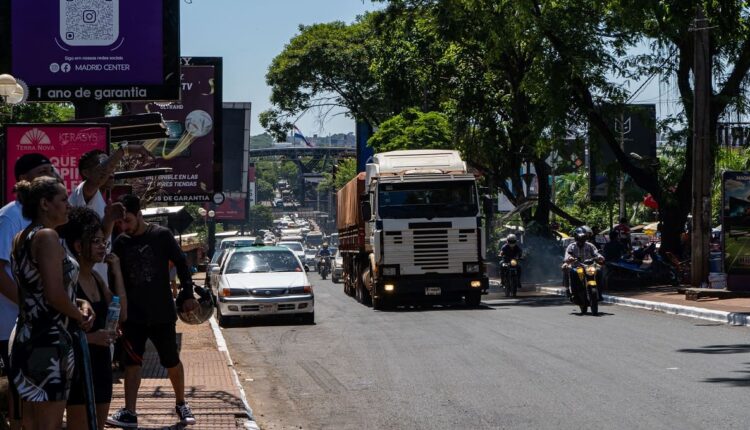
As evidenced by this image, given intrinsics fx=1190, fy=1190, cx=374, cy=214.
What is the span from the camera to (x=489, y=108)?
133 feet

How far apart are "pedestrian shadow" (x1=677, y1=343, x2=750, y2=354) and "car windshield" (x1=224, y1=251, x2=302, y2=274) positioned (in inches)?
389

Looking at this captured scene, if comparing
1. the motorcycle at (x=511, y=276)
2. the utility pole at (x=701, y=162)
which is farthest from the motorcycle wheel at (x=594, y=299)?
the motorcycle at (x=511, y=276)

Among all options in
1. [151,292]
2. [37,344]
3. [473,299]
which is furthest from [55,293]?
[473,299]

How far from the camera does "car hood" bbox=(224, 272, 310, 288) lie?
73.6ft

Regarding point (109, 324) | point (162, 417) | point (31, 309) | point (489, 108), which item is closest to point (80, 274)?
point (109, 324)

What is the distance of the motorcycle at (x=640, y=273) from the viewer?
3090cm

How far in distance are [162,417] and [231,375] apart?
334 centimetres

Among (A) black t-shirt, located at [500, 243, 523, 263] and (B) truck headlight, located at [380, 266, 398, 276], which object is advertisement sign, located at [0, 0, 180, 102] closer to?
(B) truck headlight, located at [380, 266, 398, 276]

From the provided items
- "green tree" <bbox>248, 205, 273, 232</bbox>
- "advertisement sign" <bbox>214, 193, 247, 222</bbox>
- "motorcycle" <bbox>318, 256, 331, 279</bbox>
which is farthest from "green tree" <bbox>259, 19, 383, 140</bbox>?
"green tree" <bbox>248, 205, 273, 232</bbox>

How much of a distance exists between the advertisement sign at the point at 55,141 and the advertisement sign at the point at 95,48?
12.7 ft

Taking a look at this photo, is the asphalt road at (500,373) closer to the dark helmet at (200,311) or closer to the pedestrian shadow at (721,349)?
the pedestrian shadow at (721,349)

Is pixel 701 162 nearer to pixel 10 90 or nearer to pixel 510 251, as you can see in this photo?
pixel 510 251

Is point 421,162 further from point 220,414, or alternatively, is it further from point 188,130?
point 220,414

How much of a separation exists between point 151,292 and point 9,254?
102 inches
